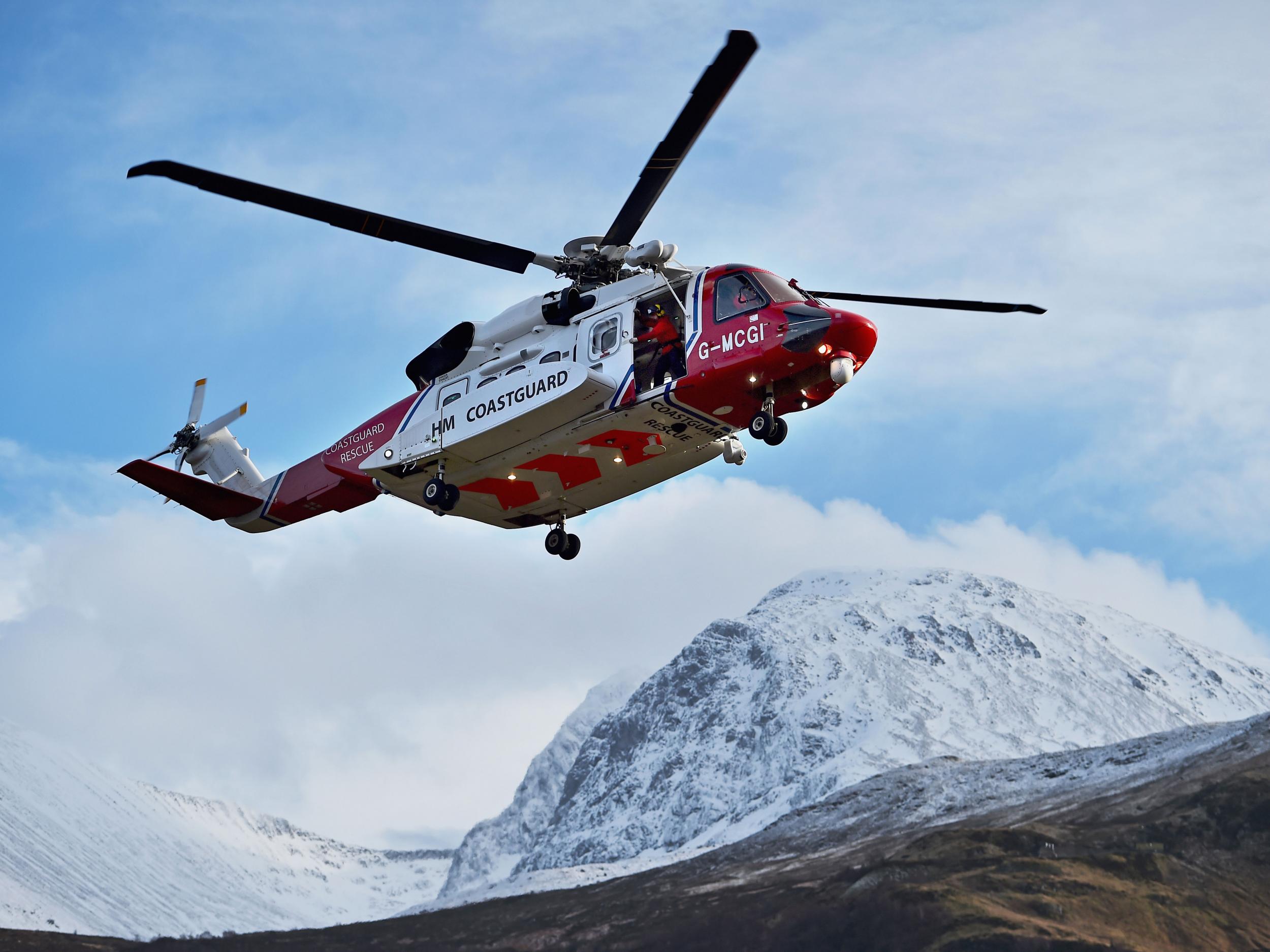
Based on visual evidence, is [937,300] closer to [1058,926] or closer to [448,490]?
[448,490]

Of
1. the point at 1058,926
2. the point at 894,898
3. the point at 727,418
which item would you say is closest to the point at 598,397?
the point at 727,418

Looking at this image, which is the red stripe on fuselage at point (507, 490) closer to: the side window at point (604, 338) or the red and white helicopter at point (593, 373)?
the red and white helicopter at point (593, 373)

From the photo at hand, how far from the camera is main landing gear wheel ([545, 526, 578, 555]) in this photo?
41250mm

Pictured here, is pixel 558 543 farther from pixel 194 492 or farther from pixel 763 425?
pixel 194 492

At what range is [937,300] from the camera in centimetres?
3581

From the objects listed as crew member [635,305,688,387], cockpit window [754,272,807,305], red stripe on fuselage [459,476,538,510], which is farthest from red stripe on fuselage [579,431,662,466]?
cockpit window [754,272,807,305]

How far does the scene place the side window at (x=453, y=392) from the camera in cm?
3884

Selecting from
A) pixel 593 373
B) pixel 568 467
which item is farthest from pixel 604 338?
pixel 568 467

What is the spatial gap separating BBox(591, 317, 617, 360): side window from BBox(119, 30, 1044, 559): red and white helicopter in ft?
0.15

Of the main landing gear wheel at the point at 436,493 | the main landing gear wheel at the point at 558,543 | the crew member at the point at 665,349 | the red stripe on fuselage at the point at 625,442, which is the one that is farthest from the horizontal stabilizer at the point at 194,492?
the crew member at the point at 665,349

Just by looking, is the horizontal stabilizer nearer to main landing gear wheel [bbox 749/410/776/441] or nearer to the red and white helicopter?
the red and white helicopter

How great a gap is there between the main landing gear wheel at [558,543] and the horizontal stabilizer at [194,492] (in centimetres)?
990

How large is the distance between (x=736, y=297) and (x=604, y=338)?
362cm

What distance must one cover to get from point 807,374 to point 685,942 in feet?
578
